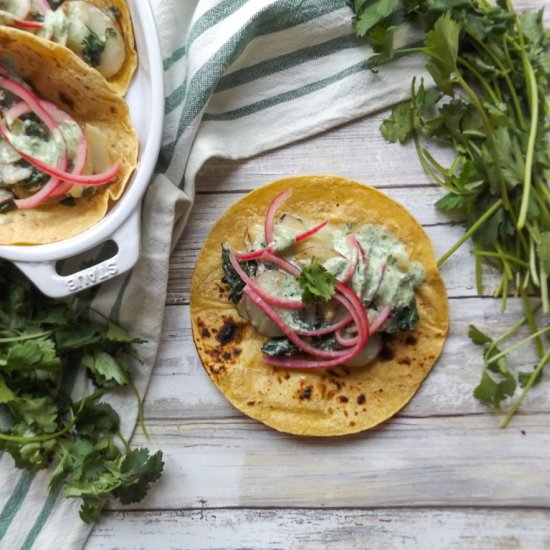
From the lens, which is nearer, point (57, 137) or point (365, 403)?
point (57, 137)

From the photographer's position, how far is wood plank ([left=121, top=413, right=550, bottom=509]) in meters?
2.35

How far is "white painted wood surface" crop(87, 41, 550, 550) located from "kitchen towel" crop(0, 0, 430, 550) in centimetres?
8

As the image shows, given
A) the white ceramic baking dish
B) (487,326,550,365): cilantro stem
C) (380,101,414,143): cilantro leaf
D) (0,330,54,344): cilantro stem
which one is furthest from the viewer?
(380,101,414,143): cilantro leaf

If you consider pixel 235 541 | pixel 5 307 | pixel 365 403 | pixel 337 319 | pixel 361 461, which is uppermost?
pixel 5 307

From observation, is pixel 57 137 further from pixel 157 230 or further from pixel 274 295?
pixel 274 295

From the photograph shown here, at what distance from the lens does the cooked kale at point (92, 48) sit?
211 cm

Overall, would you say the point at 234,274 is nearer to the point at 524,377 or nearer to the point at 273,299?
the point at 273,299

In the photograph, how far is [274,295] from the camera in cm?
221

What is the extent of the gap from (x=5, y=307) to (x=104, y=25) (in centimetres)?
95

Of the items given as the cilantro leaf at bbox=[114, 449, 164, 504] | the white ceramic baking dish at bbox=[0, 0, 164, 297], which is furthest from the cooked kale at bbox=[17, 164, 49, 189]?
the cilantro leaf at bbox=[114, 449, 164, 504]

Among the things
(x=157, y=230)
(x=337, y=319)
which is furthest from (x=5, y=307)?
(x=337, y=319)

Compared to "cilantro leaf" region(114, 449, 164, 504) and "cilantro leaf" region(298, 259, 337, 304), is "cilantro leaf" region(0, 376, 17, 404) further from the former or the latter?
"cilantro leaf" region(298, 259, 337, 304)

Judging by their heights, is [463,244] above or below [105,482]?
above

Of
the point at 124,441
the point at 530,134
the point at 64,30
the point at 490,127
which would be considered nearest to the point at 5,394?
the point at 124,441
